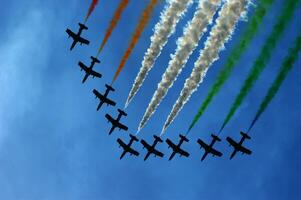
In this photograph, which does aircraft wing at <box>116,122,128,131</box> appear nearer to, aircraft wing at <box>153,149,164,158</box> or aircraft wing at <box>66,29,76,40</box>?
aircraft wing at <box>153,149,164,158</box>

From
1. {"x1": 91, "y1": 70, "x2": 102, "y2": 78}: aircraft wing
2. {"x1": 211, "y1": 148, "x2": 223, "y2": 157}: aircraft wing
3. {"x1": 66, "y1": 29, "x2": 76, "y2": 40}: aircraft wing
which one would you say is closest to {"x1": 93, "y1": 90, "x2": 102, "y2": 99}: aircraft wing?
{"x1": 91, "y1": 70, "x2": 102, "y2": 78}: aircraft wing

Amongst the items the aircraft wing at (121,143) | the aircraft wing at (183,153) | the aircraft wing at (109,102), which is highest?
the aircraft wing at (109,102)

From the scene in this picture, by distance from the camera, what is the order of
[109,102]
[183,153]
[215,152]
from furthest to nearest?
[109,102]
[183,153]
[215,152]

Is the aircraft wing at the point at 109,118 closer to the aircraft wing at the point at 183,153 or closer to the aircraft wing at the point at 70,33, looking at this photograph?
the aircraft wing at the point at 183,153

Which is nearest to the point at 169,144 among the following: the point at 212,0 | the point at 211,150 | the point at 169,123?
the point at 211,150

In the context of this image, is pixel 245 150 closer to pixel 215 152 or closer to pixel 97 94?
pixel 215 152

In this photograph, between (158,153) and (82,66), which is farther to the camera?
(158,153)

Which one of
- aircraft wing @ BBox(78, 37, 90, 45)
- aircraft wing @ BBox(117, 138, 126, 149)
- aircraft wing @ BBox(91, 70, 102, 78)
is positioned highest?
aircraft wing @ BBox(78, 37, 90, 45)

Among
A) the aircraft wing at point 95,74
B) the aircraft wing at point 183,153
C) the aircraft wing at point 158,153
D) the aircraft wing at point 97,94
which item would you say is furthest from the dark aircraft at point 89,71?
the aircraft wing at point 183,153

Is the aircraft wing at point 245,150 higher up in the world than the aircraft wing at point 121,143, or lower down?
higher up

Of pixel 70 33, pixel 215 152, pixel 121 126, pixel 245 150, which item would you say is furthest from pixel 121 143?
pixel 245 150

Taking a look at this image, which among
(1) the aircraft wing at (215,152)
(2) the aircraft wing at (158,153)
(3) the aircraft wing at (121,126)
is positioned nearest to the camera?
(1) the aircraft wing at (215,152)

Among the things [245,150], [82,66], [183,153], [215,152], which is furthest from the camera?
[82,66]

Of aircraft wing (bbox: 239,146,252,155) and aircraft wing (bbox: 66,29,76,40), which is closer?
aircraft wing (bbox: 239,146,252,155)
